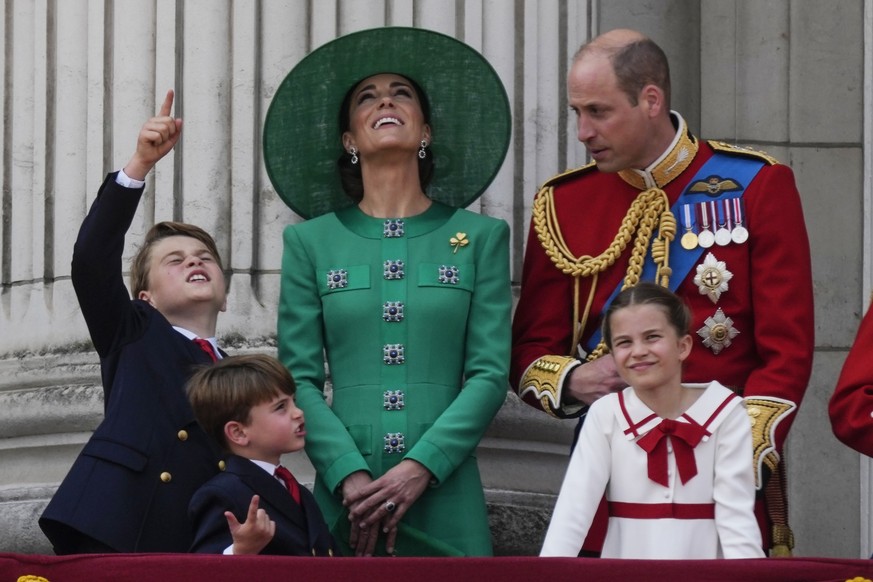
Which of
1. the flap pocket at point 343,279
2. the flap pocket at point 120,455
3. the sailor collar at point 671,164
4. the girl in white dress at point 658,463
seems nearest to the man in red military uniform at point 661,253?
the sailor collar at point 671,164

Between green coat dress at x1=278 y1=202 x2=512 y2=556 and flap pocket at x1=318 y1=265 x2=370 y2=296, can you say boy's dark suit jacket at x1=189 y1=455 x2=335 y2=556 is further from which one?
flap pocket at x1=318 y1=265 x2=370 y2=296

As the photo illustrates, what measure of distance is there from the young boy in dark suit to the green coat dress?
0.26 metres

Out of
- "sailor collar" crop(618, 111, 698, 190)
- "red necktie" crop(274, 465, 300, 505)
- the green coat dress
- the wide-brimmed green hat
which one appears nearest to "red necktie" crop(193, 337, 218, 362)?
the green coat dress

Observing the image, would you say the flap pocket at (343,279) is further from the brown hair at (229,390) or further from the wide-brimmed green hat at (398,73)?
the brown hair at (229,390)

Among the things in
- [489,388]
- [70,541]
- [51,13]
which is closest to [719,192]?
[489,388]

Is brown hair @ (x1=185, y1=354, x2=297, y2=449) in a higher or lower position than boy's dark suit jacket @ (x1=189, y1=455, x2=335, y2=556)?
higher

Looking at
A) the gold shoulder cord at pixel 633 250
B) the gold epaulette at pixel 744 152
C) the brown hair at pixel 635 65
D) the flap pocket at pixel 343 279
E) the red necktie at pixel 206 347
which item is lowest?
the red necktie at pixel 206 347

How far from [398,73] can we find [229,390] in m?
1.09

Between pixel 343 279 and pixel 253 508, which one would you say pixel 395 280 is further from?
pixel 253 508

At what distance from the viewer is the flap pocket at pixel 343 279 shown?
18.9ft

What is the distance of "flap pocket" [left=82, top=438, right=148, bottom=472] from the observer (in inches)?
213

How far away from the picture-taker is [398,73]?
597cm

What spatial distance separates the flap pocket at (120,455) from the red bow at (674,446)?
3.84ft

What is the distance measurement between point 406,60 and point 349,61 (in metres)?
0.15
